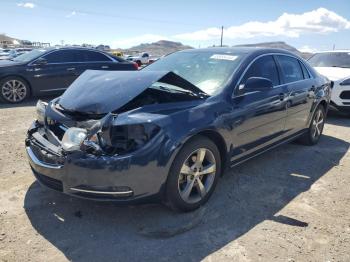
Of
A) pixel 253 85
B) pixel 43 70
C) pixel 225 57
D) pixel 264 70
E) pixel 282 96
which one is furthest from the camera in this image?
pixel 43 70

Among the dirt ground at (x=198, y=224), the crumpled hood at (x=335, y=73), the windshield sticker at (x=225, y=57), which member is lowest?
the dirt ground at (x=198, y=224)

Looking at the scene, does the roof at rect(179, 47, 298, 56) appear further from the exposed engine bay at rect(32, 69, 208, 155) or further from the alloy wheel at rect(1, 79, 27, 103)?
the alloy wheel at rect(1, 79, 27, 103)

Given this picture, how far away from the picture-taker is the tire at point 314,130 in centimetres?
605

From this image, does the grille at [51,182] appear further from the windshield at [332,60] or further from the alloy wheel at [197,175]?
the windshield at [332,60]

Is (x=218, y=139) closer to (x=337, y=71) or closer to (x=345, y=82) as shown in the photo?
(x=345, y=82)

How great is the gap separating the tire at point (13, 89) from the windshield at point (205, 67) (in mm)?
5708

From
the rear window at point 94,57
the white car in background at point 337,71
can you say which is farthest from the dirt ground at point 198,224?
the rear window at point 94,57

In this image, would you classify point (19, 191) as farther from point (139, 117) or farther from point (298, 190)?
point (298, 190)

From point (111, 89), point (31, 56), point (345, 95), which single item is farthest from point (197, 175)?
point (31, 56)

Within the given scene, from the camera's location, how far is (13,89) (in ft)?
30.9

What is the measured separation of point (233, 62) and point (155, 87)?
46.7 inches

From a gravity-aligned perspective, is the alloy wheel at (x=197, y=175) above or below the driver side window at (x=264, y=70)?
below

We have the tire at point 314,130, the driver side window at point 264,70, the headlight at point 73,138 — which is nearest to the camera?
the headlight at point 73,138

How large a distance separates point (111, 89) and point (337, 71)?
7.11m
